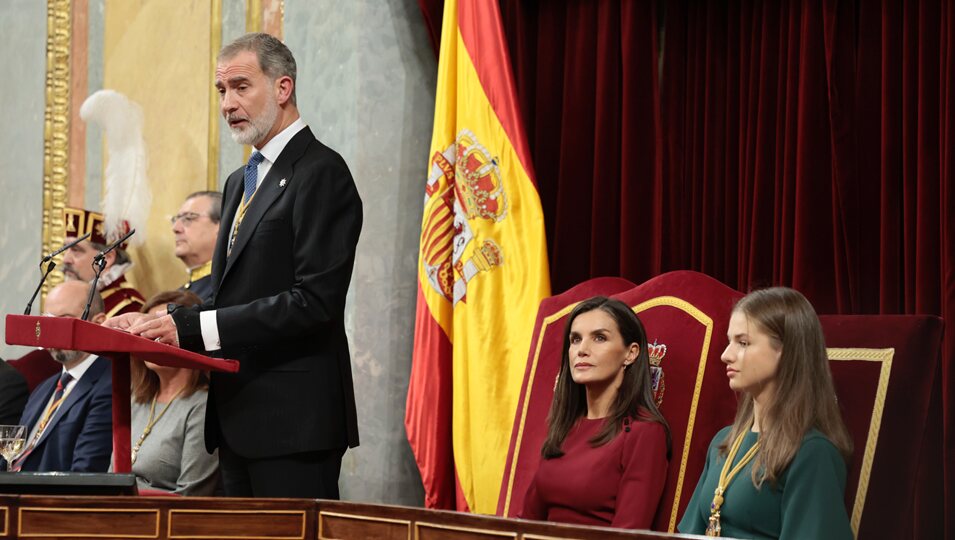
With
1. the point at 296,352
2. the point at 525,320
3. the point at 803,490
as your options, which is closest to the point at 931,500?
the point at 803,490

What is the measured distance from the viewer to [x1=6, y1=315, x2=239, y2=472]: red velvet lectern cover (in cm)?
267

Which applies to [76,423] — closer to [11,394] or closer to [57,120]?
[11,394]

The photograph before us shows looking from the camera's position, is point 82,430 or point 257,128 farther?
point 82,430

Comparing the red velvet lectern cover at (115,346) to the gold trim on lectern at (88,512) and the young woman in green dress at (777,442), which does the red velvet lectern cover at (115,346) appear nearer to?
the gold trim on lectern at (88,512)

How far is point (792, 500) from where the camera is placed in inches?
105

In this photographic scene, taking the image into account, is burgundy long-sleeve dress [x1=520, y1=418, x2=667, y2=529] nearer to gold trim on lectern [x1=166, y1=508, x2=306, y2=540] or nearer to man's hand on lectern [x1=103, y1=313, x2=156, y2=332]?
gold trim on lectern [x1=166, y1=508, x2=306, y2=540]

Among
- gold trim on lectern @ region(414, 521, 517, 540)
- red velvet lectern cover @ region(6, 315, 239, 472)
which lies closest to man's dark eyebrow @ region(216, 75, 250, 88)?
red velvet lectern cover @ region(6, 315, 239, 472)

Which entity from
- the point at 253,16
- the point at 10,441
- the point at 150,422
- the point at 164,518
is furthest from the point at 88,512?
the point at 253,16

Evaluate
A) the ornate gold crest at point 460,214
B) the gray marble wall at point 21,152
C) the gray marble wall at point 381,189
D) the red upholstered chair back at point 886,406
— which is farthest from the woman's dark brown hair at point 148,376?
the gray marble wall at point 21,152

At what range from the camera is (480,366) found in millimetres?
4773

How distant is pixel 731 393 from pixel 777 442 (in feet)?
2.15

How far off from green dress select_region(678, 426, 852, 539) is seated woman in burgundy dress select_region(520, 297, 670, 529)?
28 centimetres

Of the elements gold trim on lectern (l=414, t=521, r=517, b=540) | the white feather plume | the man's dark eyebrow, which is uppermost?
the white feather plume

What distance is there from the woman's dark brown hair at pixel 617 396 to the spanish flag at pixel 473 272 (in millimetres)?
1103
